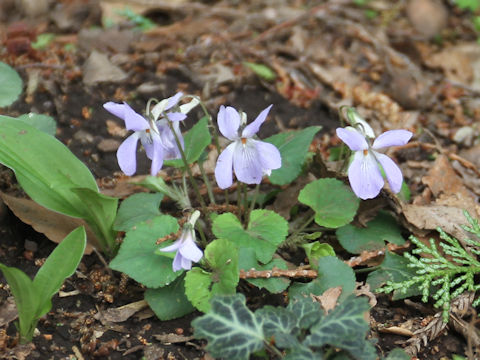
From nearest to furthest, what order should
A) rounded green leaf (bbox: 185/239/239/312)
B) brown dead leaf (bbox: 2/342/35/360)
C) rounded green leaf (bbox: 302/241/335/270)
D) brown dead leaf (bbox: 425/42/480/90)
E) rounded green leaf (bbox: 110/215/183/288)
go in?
brown dead leaf (bbox: 2/342/35/360), rounded green leaf (bbox: 185/239/239/312), rounded green leaf (bbox: 110/215/183/288), rounded green leaf (bbox: 302/241/335/270), brown dead leaf (bbox: 425/42/480/90)

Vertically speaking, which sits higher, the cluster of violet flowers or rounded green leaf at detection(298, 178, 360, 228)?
the cluster of violet flowers

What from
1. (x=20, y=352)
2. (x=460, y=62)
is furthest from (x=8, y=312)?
(x=460, y=62)

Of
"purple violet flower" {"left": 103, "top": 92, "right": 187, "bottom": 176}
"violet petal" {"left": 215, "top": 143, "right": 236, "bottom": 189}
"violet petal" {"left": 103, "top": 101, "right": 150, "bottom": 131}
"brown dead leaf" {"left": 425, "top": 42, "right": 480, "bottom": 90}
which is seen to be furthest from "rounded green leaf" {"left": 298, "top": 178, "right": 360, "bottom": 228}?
"brown dead leaf" {"left": 425, "top": 42, "right": 480, "bottom": 90}

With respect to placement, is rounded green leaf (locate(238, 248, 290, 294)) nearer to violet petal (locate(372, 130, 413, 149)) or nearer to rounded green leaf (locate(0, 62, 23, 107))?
violet petal (locate(372, 130, 413, 149))

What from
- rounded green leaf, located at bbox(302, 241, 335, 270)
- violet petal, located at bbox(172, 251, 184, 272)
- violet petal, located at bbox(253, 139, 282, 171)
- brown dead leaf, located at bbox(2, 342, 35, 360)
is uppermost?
violet petal, located at bbox(253, 139, 282, 171)

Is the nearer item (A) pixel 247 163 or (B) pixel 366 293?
(A) pixel 247 163

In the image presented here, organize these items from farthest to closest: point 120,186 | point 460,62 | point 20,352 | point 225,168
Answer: point 460,62
point 120,186
point 225,168
point 20,352

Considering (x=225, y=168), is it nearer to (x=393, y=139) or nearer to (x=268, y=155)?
(x=268, y=155)
